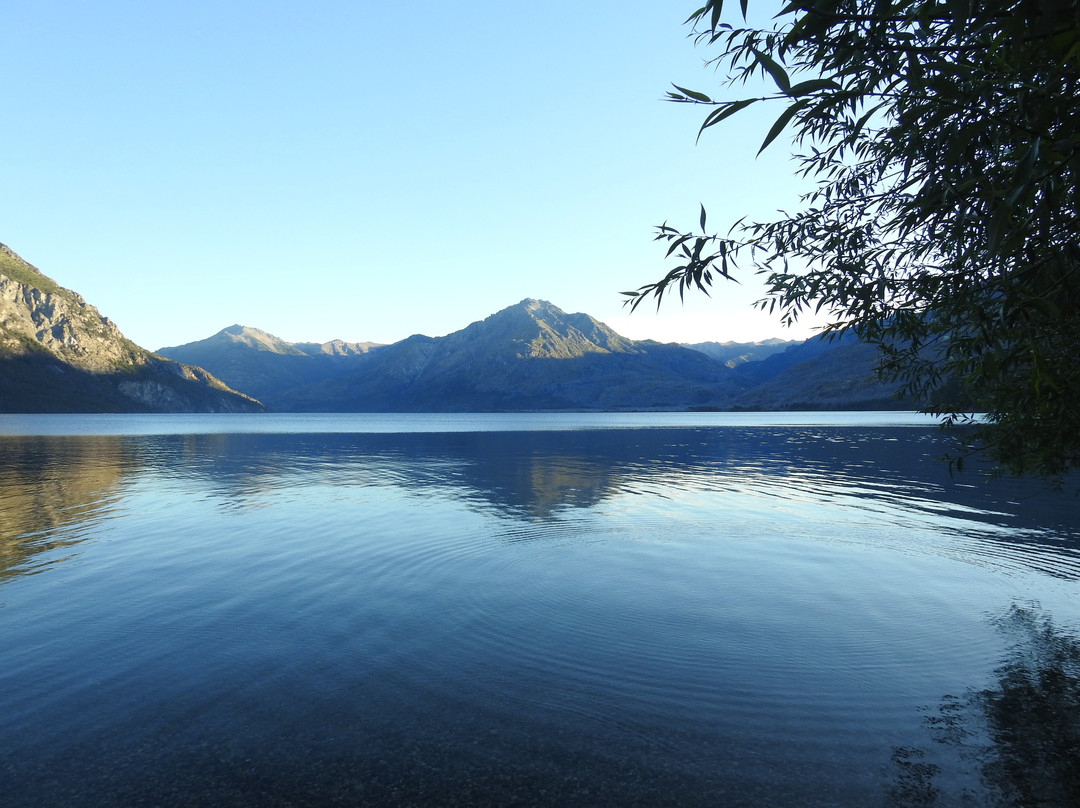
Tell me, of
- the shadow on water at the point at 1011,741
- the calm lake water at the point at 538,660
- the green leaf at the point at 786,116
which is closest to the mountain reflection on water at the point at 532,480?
the calm lake water at the point at 538,660

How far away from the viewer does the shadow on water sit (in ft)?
26.3

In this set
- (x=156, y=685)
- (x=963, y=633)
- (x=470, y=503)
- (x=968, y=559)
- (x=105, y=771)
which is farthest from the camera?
(x=470, y=503)

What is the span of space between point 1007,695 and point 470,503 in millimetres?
27530

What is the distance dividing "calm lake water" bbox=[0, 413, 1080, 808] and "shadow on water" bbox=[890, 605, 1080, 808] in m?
0.04

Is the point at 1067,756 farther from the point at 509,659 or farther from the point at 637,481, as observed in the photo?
the point at 637,481

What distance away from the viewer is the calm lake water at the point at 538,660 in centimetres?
851

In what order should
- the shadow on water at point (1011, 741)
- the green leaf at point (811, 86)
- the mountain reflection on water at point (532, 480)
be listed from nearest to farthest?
the green leaf at point (811, 86) → the shadow on water at point (1011, 741) → the mountain reflection on water at point (532, 480)

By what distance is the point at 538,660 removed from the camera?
1288cm

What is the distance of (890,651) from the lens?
1345 cm

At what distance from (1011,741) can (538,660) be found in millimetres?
7884

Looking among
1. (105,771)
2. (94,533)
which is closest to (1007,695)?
(105,771)

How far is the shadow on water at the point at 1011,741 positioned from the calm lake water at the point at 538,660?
0.15 ft

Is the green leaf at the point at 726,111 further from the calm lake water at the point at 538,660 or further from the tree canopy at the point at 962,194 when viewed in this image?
the calm lake water at the point at 538,660

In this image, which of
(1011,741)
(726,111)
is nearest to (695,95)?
(726,111)
